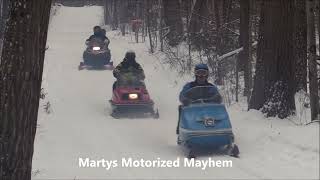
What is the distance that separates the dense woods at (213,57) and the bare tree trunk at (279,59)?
2 centimetres

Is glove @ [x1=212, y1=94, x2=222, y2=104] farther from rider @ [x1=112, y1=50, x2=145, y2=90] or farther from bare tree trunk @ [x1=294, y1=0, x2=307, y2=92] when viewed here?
rider @ [x1=112, y1=50, x2=145, y2=90]

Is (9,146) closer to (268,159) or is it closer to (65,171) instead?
(65,171)

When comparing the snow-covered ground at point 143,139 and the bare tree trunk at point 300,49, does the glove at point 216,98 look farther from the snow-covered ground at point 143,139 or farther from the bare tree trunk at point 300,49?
the bare tree trunk at point 300,49

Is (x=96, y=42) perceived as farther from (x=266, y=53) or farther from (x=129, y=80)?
(x=266, y=53)

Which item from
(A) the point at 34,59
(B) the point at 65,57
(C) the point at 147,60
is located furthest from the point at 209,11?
(A) the point at 34,59

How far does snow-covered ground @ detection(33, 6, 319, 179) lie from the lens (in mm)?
7902

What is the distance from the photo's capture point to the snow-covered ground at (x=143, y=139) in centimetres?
790

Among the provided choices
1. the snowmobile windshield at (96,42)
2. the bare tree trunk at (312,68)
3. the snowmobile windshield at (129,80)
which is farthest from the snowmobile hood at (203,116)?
the snowmobile windshield at (96,42)

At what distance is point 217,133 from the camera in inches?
350

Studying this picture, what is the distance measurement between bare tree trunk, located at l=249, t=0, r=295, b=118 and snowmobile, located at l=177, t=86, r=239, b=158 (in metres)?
1.75

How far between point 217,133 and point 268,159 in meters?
1.04

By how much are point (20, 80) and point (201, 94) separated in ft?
15.5

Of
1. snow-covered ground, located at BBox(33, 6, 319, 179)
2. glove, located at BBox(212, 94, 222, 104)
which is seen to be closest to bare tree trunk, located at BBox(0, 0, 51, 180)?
snow-covered ground, located at BBox(33, 6, 319, 179)

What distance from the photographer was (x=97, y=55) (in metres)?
20.2
